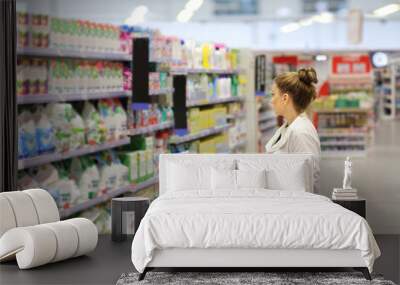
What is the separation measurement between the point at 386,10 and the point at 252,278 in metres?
3.25

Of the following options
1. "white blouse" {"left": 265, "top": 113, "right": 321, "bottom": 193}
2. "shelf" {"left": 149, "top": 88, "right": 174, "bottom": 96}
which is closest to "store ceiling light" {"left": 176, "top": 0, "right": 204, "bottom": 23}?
"shelf" {"left": 149, "top": 88, "right": 174, "bottom": 96}

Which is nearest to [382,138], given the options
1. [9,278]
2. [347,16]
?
Result: [347,16]

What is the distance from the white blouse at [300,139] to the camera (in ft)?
24.1

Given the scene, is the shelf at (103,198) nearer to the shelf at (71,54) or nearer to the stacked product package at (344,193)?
the shelf at (71,54)

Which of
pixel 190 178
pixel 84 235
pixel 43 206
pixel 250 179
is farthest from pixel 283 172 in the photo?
pixel 43 206

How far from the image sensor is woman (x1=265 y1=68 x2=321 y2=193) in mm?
7402

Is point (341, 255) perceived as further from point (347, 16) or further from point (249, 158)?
point (347, 16)

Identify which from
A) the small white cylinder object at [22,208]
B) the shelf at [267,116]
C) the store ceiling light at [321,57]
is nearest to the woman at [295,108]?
the shelf at [267,116]

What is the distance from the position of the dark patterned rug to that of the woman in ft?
4.92

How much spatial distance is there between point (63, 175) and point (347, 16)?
2.93 m

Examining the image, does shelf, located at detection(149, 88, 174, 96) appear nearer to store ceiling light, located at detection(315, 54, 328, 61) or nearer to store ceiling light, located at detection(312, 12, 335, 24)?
store ceiling light, located at detection(315, 54, 328, 61)

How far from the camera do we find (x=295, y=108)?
7.41 m

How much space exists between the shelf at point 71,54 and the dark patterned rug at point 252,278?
2614mm

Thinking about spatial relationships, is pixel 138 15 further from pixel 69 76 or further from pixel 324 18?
pixel 324 18
